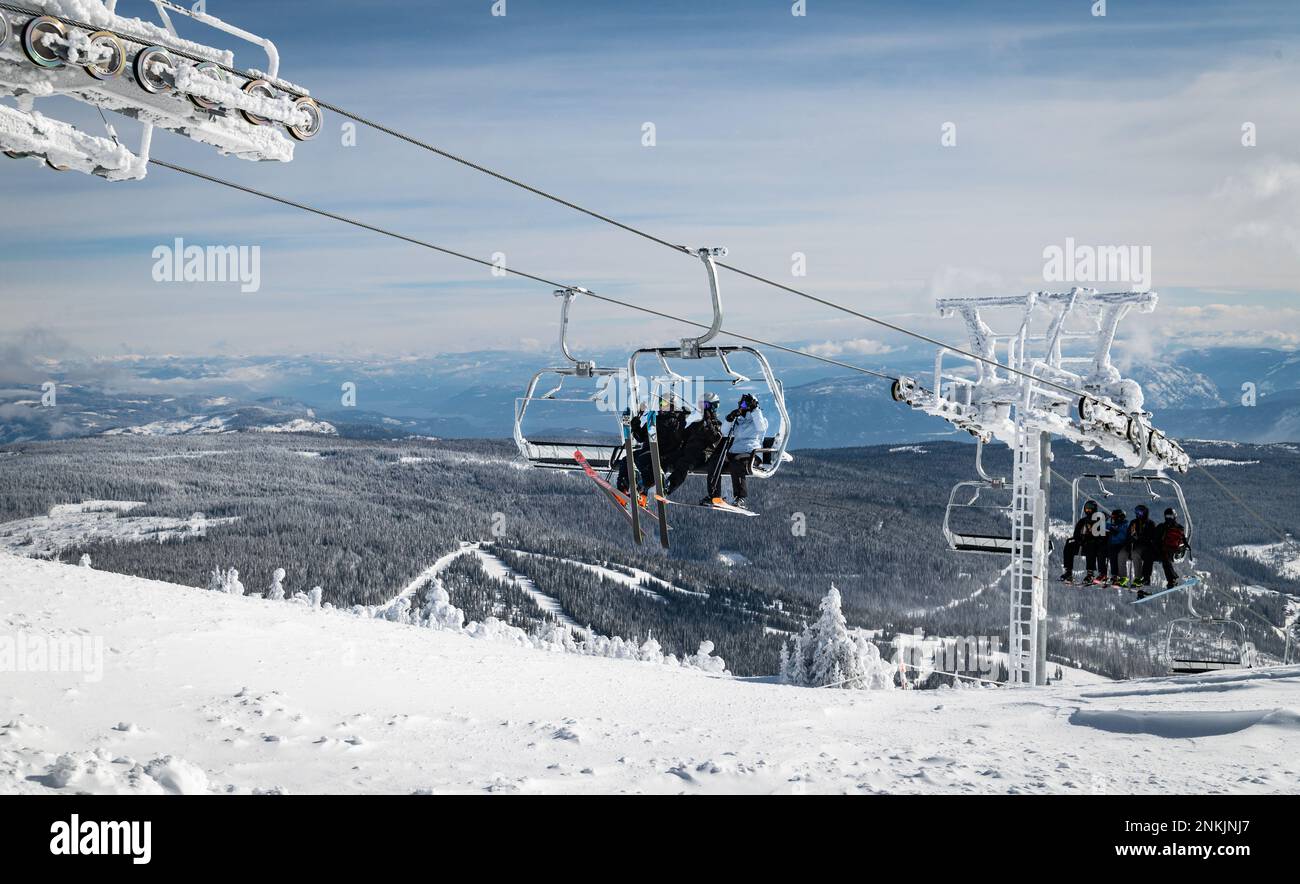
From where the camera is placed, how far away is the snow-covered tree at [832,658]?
152 ft

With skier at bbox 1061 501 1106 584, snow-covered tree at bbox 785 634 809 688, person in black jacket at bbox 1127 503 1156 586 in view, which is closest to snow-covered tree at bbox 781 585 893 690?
snow-covered tree at bbox 785 634 809 688

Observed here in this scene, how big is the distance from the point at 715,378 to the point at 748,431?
1.90 meters

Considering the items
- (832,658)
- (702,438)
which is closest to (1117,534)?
(702,438)

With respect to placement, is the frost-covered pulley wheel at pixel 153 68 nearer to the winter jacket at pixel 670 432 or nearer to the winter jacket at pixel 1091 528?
the winter jacket at pixel 670 432

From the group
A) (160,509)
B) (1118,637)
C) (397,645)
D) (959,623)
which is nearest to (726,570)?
(959,623)

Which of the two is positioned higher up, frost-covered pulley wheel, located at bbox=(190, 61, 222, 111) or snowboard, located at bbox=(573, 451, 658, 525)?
frost-covered pulley wheel, located at bbox=(190, 61, 222, 111)

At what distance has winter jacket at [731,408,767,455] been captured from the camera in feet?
47.1

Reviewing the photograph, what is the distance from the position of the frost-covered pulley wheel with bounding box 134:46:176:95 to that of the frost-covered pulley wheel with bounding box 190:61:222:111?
0.61 feet

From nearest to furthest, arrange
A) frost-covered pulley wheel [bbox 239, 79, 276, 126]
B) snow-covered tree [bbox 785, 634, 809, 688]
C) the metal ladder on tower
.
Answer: frost-covered pulley wheel [bbox 239, 79, 276, 126] < the metal ladder on tower < snow-covered tree [bbox 785, 634, 809, 688]

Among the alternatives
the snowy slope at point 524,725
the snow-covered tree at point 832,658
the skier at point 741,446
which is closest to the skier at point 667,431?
the skier at point 741,446

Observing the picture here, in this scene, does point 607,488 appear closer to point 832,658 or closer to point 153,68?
point 153,68

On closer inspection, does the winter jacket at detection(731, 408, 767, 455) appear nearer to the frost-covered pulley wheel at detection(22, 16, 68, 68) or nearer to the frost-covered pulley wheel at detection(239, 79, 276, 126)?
the frost-covered pulley wheel at detection(239, 79, 276, 126)

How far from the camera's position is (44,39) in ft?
22.0

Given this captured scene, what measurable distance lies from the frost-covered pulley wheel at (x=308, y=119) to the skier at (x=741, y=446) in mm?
7614
